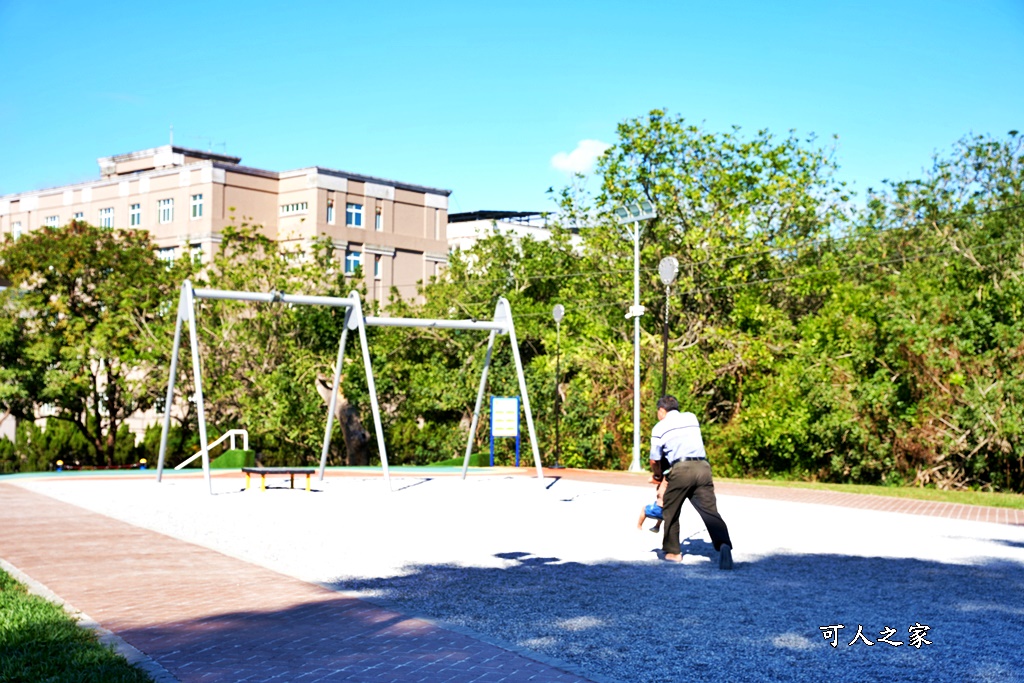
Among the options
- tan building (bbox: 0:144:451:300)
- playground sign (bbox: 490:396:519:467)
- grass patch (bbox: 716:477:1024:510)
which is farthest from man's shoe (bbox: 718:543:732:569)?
tan building (bbox: 0:144:451:300)

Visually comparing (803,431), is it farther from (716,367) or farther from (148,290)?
(148,290)

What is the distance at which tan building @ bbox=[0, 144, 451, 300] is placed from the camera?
2421 inches

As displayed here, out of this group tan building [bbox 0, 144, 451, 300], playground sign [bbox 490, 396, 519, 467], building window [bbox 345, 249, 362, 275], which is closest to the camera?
playground sign [bbox 490, 396, 519, 467]

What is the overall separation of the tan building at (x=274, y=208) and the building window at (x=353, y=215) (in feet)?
0.18

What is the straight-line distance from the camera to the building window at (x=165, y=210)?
62.8 meters

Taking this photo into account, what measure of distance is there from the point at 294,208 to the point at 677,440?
54.4 meters

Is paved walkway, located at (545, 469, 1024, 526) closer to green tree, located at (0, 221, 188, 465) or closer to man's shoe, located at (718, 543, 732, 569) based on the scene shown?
man's shoe, located at (718, 543, 732, 569)

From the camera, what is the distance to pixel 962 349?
26312 millimetres

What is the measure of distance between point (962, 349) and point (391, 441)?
61.9 ft

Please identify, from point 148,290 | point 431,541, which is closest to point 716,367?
point 148,290

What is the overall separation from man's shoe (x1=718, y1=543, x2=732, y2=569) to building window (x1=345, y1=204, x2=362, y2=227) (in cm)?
5501

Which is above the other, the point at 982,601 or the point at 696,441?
the point at 696,441

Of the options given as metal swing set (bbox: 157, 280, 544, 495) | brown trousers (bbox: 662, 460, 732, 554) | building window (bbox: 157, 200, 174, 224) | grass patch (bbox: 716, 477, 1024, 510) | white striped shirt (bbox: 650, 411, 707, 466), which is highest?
building window (bbox: 157, 200, 174, 224)

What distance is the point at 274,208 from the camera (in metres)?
63.6
